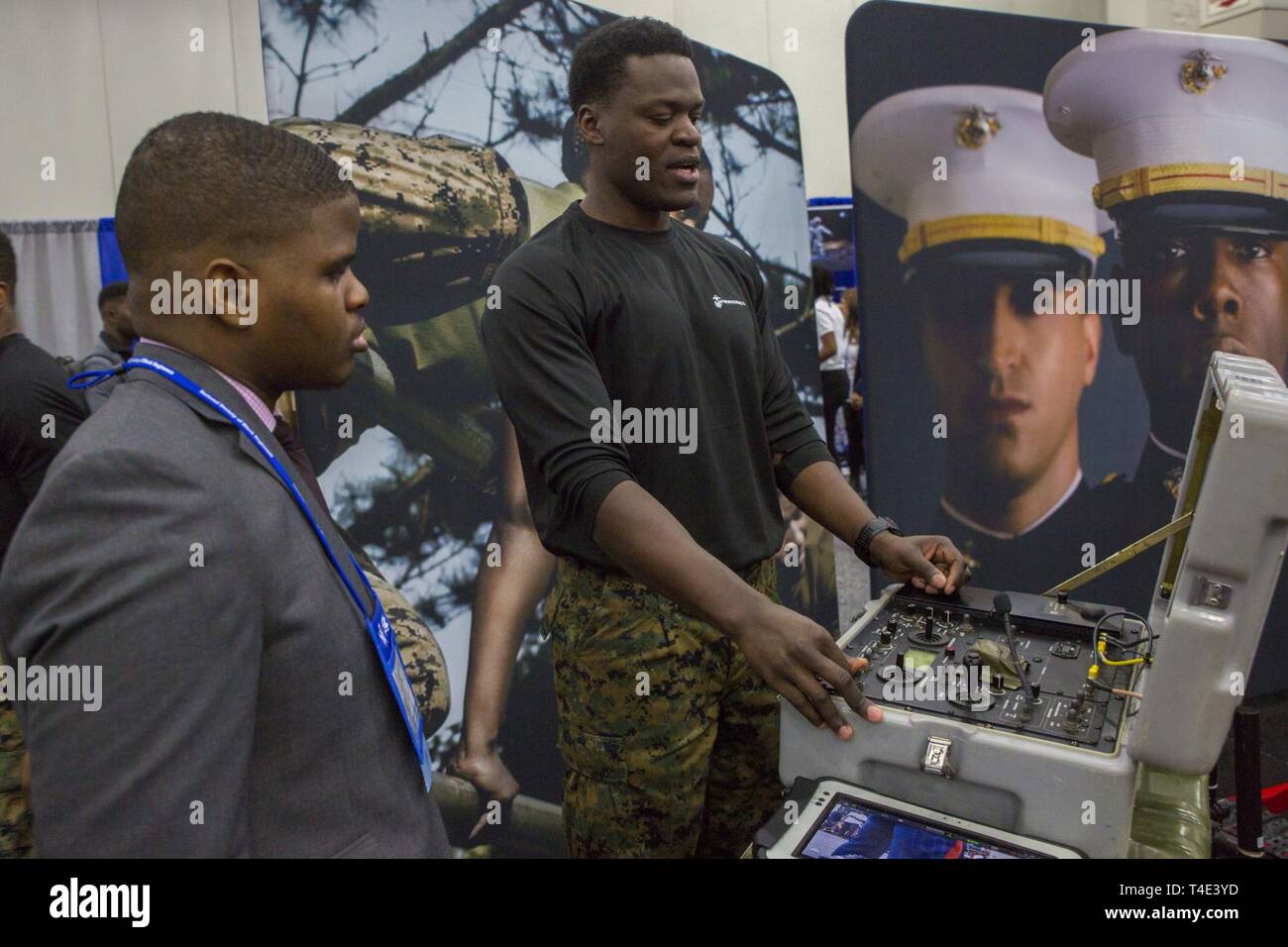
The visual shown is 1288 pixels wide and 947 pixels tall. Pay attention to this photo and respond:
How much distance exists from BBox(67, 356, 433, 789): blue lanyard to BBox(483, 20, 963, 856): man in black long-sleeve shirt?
446 mm

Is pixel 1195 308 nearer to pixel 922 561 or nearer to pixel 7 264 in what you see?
pixel 922 561

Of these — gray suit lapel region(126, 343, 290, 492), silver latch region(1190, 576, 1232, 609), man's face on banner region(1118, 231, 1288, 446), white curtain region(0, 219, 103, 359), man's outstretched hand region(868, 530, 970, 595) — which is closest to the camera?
gray suit lapel region(126, 343, 290, 492)

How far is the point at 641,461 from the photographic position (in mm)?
1503

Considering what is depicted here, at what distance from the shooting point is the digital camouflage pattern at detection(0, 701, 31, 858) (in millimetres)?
1841

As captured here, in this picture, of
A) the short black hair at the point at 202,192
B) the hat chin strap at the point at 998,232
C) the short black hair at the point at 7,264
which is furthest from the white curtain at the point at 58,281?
the short black hair at the point at 202,192

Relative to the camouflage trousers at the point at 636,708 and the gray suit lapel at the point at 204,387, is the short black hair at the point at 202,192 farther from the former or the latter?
the camouflage trousers at the point at 636,708

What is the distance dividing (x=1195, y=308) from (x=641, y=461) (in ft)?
8.57

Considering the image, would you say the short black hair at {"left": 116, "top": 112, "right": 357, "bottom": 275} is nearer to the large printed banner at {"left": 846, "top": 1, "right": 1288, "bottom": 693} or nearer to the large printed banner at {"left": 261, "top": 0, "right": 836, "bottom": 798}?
the large printed banner at {"left": 261, "top": 0, "right": 836, "bottom": 798}

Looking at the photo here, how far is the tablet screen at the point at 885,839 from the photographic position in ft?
3.24

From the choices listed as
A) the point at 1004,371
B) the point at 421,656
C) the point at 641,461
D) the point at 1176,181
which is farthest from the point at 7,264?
the point at 1176,181

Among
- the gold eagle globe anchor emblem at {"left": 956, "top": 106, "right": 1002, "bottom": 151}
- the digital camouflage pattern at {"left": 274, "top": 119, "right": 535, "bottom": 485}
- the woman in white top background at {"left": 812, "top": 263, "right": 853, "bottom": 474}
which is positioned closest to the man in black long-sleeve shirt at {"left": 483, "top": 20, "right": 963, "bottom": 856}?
the digital camouflage pattern at {"left": 274, "top": 119, "right": 535, "bottom": 485}

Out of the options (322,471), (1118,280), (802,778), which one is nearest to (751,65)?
(1118,280)
